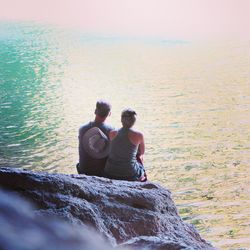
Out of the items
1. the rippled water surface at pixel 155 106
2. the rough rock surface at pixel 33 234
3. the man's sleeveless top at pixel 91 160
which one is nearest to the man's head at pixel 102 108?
the man's sleeveless top at pixel 91 160

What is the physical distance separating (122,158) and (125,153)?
0.18 feet

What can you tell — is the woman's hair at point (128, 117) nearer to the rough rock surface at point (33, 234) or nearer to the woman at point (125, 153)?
the woman at point (125, 153)

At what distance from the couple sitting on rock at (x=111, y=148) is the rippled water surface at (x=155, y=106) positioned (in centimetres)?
137

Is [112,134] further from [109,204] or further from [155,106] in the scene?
[155,106]

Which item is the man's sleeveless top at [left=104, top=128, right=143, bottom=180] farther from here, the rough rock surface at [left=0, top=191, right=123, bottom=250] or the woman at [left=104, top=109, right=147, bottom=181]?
the rough rock surface at [left=0, top=191, right=123, bottom=250]

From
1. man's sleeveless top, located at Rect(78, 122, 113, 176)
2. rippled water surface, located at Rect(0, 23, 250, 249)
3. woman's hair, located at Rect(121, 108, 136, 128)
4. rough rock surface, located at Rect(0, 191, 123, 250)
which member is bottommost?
rippled water surface, located at Rect(0, 23, 250, 249)

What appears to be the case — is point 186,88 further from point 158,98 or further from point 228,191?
point 228,191

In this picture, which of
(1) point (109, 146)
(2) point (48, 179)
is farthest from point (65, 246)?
(1) point (109, 146)

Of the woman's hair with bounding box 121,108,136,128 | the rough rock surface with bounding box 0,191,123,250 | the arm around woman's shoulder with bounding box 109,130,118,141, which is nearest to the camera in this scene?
the rough rock surface with bounding box 0,191,123,250

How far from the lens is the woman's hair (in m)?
4.54

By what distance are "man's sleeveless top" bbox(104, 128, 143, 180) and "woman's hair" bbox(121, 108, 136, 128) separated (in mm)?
60

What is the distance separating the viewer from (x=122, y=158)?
182 inches

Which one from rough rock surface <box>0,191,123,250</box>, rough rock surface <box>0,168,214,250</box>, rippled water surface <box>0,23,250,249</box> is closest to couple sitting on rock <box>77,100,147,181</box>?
rough rock surface <box>0,168,214,250</box>

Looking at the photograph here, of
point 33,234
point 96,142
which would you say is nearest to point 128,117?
point 96,142
